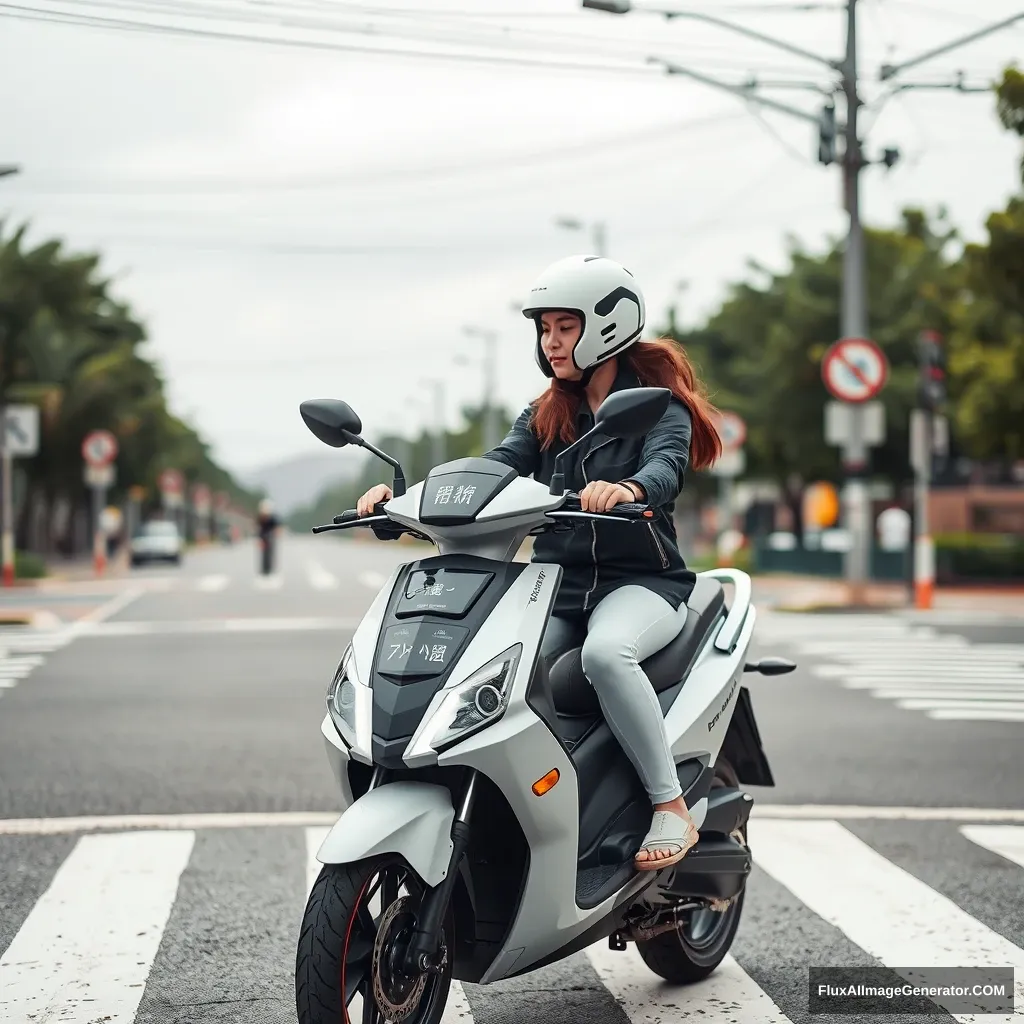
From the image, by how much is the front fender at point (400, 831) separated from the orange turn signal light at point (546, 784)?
21 centimetres

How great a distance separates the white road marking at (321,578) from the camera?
30.7 meters

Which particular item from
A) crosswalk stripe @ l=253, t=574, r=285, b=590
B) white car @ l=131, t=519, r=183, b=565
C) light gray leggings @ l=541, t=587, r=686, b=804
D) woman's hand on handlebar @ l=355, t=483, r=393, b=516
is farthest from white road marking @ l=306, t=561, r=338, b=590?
light gray leggings @ l=541, t=587, r=686, b=804

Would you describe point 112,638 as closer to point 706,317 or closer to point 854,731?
point 854,731

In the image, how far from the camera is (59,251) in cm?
5219

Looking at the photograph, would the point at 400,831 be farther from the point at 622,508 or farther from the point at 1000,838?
the point at 1000,838

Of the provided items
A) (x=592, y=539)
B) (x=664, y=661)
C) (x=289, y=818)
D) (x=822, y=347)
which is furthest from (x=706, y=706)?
(x=822, y=347)

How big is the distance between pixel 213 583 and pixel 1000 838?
26861 millimetres

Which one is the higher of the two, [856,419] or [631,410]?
[856,419]

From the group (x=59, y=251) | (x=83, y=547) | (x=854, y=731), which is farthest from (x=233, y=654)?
(x=83, y=547)

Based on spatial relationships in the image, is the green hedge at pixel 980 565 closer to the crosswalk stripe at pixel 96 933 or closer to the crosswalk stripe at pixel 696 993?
the crosswalk stripe at pixel 96 933

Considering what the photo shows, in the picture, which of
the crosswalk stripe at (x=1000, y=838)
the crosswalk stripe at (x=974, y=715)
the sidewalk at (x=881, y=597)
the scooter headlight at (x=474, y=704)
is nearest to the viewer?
the scooter headlight at (x=474, y=704)

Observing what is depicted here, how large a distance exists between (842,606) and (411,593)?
18.4 meters

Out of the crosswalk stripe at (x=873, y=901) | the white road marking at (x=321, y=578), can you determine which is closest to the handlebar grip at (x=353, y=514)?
the crosswalk stripe at (x=873, y=901)

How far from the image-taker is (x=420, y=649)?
3832mm
